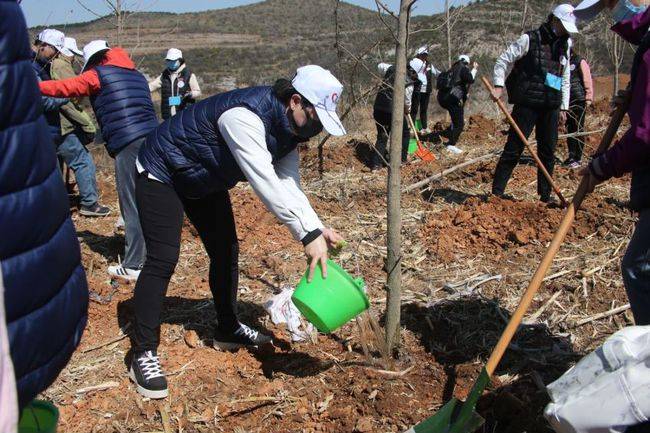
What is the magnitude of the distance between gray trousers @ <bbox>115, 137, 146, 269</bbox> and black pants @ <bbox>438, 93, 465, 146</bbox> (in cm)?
615

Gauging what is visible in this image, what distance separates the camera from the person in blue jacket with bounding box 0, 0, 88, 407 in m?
1.17

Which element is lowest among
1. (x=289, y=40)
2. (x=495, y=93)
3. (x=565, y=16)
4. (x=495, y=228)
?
(x=289, y=40)

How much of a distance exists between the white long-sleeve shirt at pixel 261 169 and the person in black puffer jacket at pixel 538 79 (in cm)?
333

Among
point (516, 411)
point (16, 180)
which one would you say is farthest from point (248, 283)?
point (16, 180)

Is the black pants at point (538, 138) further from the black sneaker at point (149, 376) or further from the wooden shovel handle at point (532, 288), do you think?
the black sneaker at point (149, 376)

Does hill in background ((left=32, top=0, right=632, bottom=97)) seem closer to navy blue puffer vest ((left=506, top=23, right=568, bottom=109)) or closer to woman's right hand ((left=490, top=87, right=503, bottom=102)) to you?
woman's right hand ((left=490, top=87, right=503, bottom=102))

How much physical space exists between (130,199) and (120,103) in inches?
27.4

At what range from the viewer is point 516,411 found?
8.92 ft

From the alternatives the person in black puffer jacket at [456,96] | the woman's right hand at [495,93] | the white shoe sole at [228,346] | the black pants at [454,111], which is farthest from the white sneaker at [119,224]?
the black pants at [454,111]

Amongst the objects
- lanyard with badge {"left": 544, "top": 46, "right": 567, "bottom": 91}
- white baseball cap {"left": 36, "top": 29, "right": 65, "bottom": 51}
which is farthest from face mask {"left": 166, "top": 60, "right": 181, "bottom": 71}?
lanyard with badge {"left": 544, "top": 46, "right": 567, "bottom": 91}

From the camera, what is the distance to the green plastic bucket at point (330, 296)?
254 centimetres

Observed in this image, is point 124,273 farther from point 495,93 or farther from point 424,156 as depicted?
point 424,156

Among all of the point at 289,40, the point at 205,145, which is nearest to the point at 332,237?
the point at 205,145

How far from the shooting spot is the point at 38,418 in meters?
1.65
